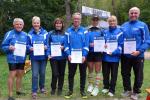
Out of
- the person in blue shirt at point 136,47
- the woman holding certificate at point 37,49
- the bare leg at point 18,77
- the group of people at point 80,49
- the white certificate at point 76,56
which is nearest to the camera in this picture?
the person in blue shirt at point 136,47

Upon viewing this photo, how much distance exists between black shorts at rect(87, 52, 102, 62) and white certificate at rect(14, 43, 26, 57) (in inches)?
66.8

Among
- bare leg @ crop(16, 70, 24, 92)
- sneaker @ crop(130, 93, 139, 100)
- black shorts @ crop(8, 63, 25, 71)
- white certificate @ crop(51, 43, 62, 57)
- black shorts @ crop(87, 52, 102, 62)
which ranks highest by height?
white certificate @ crop(51, 43, 62, 57)

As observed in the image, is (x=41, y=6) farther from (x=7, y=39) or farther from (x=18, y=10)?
(x=7, y=39)

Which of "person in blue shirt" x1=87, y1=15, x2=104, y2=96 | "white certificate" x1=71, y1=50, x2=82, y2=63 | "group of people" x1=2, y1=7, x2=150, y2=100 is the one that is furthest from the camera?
"person in blue shirt" x1=87, y1=15, x2=104, y2=96

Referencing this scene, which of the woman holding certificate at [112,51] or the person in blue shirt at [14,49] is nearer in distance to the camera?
the person in blue shirt at [14,49]

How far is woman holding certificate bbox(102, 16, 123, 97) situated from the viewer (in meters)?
10.0

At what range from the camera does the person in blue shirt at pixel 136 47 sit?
9.66 m

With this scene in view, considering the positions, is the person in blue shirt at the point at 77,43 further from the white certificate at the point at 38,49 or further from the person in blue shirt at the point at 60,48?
the white certificate at the point at 38,49

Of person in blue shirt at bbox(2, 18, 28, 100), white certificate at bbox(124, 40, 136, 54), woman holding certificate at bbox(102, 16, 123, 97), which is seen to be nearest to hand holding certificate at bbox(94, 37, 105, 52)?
woman holding certificate at bbox(102, 16, 123, 97)

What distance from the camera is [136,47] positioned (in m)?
9.73

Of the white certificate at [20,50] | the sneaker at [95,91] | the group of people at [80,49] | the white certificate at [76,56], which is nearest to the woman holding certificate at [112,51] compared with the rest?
the group of people at [80,49]

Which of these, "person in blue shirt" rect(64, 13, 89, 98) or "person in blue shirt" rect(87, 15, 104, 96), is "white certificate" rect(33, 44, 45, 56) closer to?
"person in blue shirt" rect(64, 13, 89, 98)

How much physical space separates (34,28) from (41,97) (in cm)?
174

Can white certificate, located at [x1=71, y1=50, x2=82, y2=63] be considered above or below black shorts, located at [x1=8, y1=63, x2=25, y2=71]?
above
